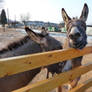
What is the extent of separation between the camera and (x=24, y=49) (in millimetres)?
2326

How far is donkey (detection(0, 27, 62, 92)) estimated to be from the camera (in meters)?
1.96

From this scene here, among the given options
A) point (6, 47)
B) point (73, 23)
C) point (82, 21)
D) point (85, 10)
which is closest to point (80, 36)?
point (73, 23)

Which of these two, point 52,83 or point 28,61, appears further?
point 52,83

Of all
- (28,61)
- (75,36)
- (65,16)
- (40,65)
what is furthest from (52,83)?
(65,16)

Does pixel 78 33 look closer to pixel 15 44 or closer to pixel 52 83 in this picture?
pixel 52 83

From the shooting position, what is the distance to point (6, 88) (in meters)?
1.92

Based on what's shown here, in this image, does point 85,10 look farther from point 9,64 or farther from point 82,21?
point 9,64

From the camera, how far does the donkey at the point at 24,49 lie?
1960 millimetres

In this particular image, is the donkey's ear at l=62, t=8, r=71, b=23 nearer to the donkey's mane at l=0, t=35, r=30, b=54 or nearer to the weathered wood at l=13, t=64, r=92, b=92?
the donkey's mane at l=0, t=35, r=30, b=54

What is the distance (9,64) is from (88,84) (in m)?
1.99

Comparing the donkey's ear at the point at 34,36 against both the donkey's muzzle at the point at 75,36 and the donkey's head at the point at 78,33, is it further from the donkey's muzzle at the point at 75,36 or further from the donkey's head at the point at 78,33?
the donkey's muzzle at the point at 75,36

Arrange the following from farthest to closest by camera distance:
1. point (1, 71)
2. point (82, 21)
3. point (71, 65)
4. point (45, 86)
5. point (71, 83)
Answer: point (71, 83), point (71, 65), point (82, 21), point (45, 86), point (1, 71)

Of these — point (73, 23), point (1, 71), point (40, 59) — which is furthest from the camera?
point (73, 23)

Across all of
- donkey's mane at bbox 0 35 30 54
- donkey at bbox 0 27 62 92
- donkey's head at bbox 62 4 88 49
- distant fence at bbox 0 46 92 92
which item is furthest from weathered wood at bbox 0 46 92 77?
donkey's mane at bbox 0 35 30 54
